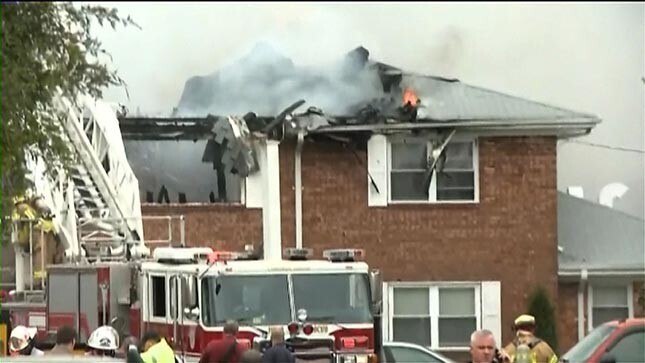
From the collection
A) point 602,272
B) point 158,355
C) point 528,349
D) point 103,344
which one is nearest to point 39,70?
point 158,355

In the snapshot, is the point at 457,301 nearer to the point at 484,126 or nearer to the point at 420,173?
the point at 420,173

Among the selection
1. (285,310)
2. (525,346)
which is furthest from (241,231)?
(525,346)

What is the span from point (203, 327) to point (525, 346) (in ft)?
10.2

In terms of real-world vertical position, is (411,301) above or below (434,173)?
below

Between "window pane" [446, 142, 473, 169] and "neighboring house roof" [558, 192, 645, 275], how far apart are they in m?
2.07

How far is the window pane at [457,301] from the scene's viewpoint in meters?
22.0

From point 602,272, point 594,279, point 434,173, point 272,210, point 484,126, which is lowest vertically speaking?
point 594,279

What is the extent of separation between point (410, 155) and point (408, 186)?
0.48 metres

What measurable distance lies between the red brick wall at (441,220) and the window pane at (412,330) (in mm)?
665

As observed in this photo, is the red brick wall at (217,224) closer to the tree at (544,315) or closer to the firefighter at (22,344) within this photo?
the tree at (544,315)

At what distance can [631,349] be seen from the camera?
12625 mm

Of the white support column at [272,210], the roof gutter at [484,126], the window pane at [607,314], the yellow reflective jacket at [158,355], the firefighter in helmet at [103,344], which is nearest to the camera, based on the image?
the yellow reflective jacket at [158,355]

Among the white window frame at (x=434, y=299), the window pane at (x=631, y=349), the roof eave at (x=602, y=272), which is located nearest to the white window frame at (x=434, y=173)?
the white window frame at (x=434, y=299)

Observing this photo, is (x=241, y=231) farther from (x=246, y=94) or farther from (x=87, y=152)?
(x=87, y=152)
